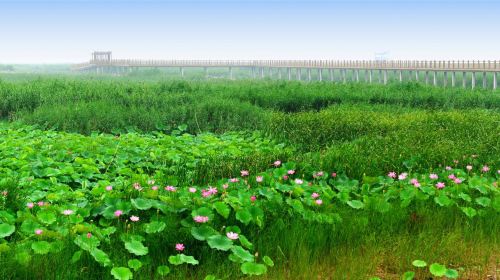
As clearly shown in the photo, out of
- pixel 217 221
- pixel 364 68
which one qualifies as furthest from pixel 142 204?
pixel 364 68

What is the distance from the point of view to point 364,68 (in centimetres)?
5672

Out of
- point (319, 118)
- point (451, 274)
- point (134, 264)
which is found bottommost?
point (451, 274)

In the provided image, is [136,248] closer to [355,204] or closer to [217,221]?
[217,221]

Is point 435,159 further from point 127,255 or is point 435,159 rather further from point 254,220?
point 127,255

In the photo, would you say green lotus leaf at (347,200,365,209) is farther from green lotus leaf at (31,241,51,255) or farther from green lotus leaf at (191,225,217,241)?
green lotus leaf at (31,241,51,255)

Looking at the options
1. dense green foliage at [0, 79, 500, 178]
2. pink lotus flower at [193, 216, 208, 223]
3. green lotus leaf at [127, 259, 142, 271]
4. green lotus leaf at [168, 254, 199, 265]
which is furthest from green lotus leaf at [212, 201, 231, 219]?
dense green foliage at [0, 79, 500, 178]

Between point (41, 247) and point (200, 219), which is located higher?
point (200, 219)

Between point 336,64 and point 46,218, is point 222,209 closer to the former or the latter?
point 46,218

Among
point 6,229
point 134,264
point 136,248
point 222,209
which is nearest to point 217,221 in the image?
point 222,209

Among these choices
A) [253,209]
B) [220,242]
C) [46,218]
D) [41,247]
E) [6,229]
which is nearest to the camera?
[41,247]

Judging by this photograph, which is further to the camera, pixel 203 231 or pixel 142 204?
pixel 142 204

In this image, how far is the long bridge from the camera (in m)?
43.2

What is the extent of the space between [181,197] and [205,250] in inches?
33.4

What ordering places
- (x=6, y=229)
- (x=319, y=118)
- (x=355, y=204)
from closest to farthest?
(x=6, y=229) < (x=355, y=204) < (x=319, y=118)
